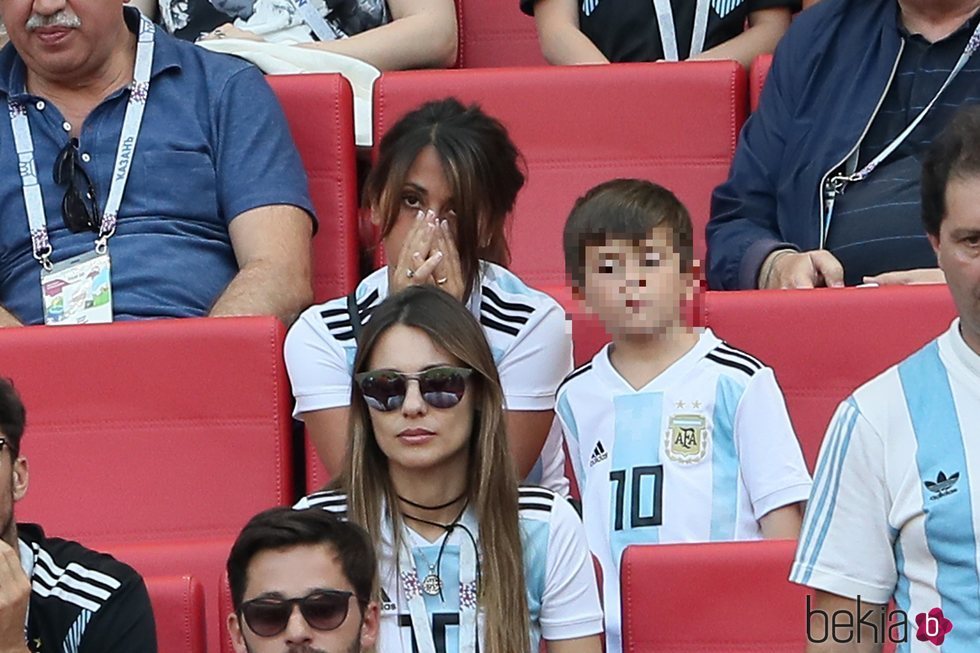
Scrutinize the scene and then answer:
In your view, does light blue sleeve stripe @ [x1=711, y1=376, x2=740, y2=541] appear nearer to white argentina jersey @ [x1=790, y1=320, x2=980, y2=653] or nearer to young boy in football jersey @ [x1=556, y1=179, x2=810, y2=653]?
young boy in football jersey @ [x1=556, y1=179, x2=810, y2=653]

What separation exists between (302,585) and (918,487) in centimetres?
69

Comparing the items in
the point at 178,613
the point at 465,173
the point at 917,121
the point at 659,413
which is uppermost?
the point at 917,121

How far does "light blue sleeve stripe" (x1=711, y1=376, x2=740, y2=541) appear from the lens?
2707mm

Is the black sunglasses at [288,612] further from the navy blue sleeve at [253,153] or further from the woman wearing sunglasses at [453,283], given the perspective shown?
the navy blue sleeve at [253,153]

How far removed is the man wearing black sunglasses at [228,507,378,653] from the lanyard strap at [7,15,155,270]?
1214mm

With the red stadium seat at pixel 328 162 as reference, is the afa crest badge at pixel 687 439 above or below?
below

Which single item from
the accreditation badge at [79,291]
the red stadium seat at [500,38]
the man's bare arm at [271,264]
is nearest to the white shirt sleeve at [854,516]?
the man's bare arm at [271,264]

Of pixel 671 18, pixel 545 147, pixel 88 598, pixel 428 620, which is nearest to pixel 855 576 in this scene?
pixel 428 620

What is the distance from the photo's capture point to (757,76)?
3760mm

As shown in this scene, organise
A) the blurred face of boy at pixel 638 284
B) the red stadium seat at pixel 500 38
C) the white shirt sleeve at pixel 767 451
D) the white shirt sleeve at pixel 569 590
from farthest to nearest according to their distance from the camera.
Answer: the red stadium seat at pixel 500 38 → the blurred face of boy at pixel 638 284 → the white shirt sleeve at pixel 767 451 → the white shirt sleeve at pixel 569 590

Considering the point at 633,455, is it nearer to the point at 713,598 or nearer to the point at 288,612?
the point at 713,598

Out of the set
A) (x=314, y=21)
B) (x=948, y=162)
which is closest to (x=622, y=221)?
(x=948, y=162)

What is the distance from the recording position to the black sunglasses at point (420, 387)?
98.7 inches

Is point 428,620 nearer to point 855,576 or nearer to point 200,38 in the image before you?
point 855,576
